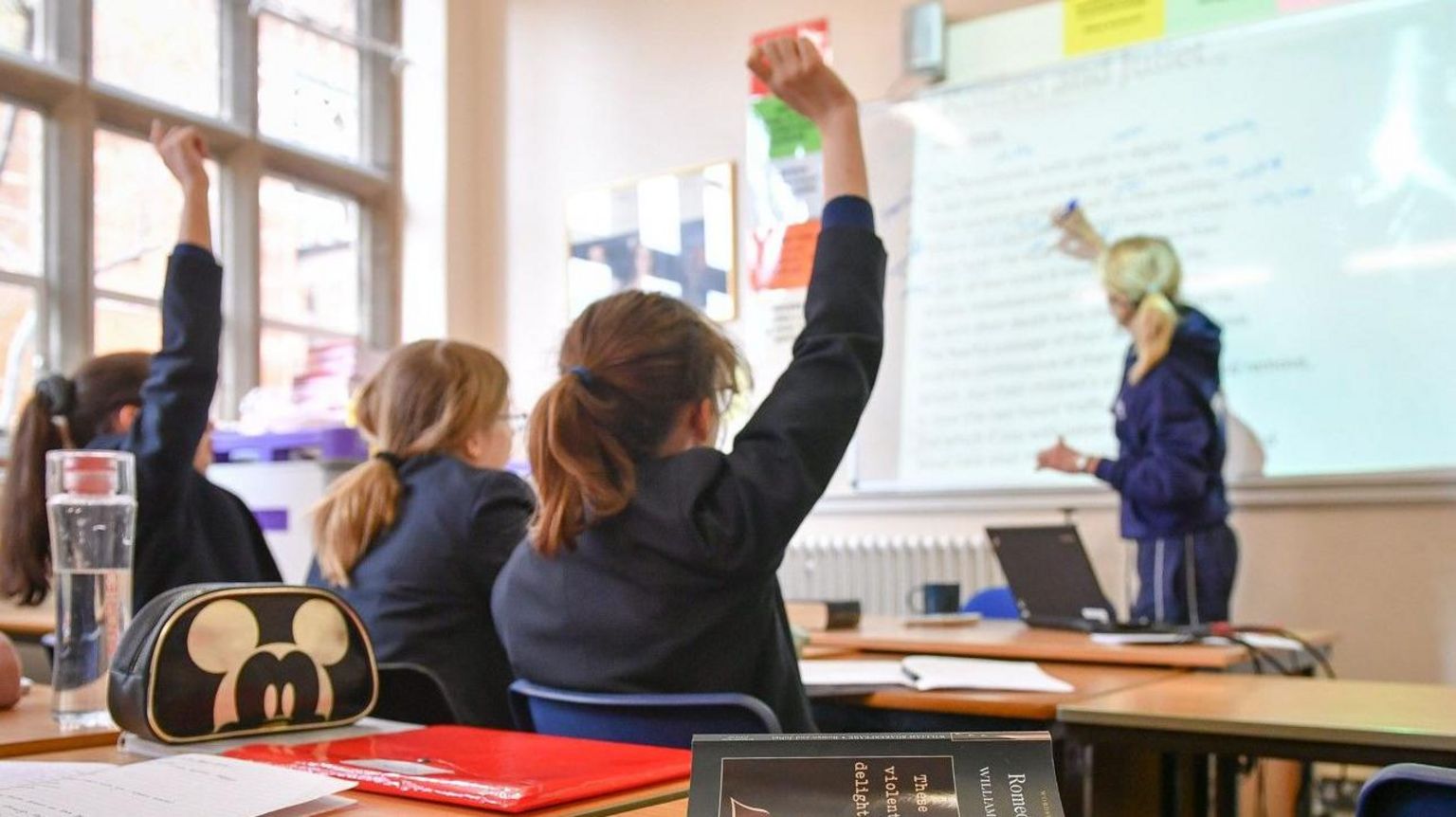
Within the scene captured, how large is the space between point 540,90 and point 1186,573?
3542 mm

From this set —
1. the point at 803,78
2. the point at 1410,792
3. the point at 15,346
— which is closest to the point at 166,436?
the point at 803,78

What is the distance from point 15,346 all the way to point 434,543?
3104mm

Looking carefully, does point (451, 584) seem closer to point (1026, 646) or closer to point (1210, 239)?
point (1026, 646)

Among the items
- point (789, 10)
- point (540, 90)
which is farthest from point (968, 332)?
point (540, 90)

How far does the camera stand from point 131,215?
15.0ft

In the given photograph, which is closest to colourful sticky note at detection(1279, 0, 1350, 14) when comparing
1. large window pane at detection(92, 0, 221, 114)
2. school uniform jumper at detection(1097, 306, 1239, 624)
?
school uniform jumper at detection(1097, 306, 1239, 624)

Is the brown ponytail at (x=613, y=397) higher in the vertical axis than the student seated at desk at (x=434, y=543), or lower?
higher

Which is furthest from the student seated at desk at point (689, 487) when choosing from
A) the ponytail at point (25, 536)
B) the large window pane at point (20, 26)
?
the large window pane at point (20, 26)

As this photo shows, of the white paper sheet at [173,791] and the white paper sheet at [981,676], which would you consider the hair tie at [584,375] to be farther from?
the white paper sheet at [173,791]

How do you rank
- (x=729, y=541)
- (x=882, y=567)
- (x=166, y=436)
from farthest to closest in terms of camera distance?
(x=882, y=567), (x=166, y=436), (x=729, y=541)

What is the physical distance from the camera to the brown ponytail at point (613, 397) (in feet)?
4.78

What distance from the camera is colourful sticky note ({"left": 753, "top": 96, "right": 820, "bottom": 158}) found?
479cm

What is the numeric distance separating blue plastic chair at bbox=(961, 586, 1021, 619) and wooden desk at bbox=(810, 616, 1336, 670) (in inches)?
22.7

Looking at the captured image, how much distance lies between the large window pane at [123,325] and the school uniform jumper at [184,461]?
97.0 inches
